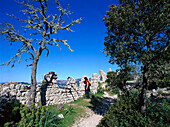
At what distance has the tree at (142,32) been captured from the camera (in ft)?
17.9

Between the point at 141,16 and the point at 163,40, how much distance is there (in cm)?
215

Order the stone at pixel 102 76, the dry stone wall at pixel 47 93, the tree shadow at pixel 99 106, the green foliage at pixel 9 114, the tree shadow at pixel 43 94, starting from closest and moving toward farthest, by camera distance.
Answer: the green foliage at pixel 9 114, the dry stone wall at pixel 47 93, the tree shadow at pixel 43 94, the tree shadow at pixel 99 106, the stone at pixel 102 76

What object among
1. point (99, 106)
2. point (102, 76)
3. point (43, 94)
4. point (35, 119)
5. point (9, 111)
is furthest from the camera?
point (102, 76)

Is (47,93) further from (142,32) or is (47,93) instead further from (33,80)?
(142,32)

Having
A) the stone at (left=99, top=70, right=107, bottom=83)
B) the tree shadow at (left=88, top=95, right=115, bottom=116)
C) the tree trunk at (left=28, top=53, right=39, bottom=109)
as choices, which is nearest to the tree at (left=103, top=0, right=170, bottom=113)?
the tree shadow at (left=88, top=95, right=115, bottom=116)

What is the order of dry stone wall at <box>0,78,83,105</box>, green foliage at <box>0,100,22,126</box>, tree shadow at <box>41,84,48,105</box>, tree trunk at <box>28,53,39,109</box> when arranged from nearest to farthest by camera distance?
green foliage at <box>0,100,22,126</box> < dry stone wall at <box>0,78,83,105</box> < tree trunk at <box>28,53,39,109</box> < tree shadow at <box>41,84,48,105</box>

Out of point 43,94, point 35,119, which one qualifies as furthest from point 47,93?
point 35,119

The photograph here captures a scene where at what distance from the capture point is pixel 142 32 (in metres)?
6.24

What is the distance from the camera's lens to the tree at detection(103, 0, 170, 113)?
17.9 feet

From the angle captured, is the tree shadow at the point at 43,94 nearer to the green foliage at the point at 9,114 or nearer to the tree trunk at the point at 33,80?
the tree trunk at the point at 33,80

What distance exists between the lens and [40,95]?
916cm

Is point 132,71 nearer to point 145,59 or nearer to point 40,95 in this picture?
point 145,59

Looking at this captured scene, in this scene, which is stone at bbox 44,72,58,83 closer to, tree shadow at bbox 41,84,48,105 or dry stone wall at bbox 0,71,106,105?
dry stone wall at bbox 0,71,106,105

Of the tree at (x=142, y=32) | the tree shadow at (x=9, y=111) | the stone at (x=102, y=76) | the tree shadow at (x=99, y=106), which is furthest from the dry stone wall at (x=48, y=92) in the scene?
the stone at (x=102, y=76)
